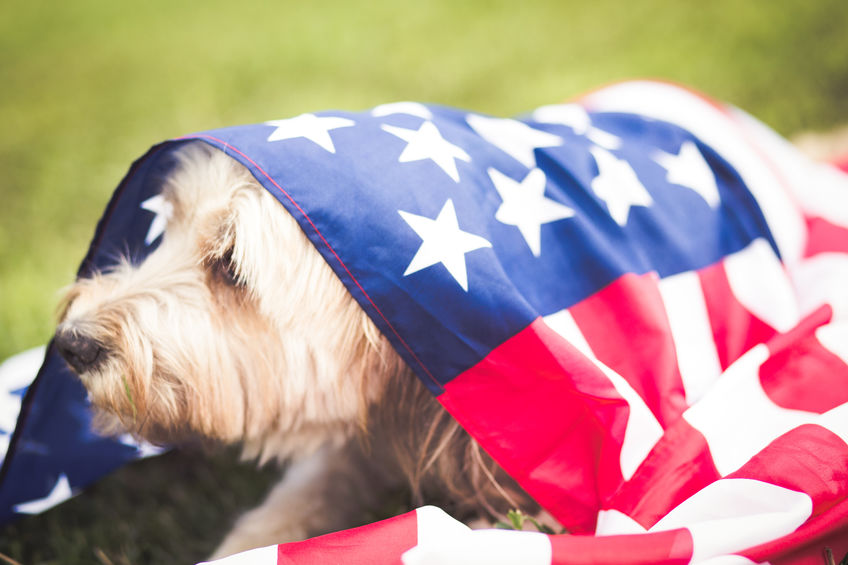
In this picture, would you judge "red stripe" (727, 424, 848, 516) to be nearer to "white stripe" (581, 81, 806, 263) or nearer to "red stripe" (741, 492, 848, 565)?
→ "red stripe" (741, 492, 848, 565)

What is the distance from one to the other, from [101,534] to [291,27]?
5.93m

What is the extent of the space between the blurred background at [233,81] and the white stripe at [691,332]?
1.36 meters

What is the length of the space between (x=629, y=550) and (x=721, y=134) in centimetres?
165

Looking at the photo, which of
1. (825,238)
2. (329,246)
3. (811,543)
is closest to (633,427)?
(811,543)

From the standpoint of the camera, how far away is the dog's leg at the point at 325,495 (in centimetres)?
183

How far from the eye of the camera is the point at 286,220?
1.49 m

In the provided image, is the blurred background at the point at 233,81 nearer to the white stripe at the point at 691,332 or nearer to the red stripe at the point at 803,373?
the white stripe at the point at 691,332

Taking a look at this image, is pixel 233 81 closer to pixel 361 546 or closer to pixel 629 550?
pixel 361 546

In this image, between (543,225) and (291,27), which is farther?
(291,27)

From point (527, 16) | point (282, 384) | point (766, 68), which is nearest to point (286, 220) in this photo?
point (282, 384)

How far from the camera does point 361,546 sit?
4.17ft

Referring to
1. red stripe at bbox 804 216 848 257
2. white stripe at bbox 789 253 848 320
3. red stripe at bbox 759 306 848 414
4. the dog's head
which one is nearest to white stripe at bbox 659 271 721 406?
red stripe at bbox 759 306 848 414

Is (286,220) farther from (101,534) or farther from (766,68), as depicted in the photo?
(766,68)

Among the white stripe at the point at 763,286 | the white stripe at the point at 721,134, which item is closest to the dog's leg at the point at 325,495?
the white stripe at the point at 763,286
